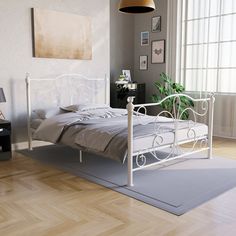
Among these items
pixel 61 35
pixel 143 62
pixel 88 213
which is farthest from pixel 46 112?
pixel 143 62

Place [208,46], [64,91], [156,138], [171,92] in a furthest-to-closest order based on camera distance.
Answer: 1. [171,92]
2. [208,46]
3. [64,91]
4. [156,138]

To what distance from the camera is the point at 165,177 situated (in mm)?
3281

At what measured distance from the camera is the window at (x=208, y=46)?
5266 millimetres

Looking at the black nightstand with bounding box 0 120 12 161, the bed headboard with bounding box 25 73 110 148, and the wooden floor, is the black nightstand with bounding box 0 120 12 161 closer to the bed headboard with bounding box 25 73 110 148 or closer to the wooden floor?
the bed headboard with bounding box 25 73 110 148

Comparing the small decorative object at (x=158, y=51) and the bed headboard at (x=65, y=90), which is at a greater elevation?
the small decorative object at (x=158, y=51)

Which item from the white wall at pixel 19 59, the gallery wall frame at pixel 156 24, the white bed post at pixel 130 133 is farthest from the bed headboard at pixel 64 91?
the white bed post at pixel 130 133

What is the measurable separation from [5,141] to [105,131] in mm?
1492

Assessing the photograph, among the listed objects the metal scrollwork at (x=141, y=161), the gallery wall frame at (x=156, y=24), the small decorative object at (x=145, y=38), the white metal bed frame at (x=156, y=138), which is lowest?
the metal scrollwork at (x=141, y=161)

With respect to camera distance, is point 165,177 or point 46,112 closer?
point 165,177

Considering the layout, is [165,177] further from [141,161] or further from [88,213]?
[88,213]

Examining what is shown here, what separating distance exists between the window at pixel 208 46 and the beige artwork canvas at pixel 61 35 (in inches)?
73.6

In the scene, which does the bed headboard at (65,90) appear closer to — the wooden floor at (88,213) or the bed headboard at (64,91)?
the bed headboard at (64,91)

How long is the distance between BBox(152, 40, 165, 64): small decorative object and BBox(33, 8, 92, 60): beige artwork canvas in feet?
5.25

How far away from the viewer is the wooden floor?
216 centimetres
